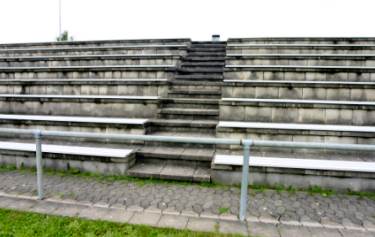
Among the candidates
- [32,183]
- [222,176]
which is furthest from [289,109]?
[32,183]

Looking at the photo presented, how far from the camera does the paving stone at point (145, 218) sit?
2758 mm

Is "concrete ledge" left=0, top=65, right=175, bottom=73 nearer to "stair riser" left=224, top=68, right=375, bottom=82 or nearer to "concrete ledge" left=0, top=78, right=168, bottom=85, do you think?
"concrete ledge" left=0, top=78, right=168, bottom=85

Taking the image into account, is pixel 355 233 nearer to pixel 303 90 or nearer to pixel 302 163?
pixel 302 163

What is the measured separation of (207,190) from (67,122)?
3321 mm

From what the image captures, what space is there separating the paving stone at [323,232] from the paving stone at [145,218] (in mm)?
1741

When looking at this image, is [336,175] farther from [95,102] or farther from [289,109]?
[95,102]

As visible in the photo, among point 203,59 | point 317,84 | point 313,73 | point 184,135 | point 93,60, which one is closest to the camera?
point 184,135

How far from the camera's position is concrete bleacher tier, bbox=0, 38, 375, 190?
12.7ft

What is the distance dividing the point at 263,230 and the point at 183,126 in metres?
2.90

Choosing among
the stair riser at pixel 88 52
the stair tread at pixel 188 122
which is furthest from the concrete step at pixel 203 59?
the stair tread at pixel 188 122

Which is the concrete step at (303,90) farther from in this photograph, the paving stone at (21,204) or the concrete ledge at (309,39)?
the paving stone at (21,204)

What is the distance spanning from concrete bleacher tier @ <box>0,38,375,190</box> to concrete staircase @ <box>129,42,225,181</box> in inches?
0.8

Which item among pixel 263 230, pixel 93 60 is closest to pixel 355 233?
pixel 263 230

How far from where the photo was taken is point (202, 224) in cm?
272
